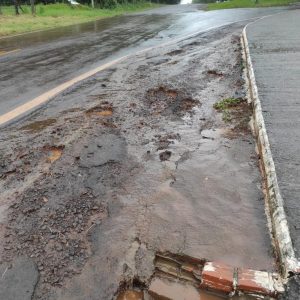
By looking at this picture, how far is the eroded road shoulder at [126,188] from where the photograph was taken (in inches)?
119

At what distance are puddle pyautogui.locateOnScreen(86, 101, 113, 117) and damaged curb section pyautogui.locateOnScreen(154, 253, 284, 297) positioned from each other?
343 centimetres

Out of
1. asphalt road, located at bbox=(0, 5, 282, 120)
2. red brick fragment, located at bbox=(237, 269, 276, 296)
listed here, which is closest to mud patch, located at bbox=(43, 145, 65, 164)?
asphalt road, located at bbox=(0, 5, 282, 120)

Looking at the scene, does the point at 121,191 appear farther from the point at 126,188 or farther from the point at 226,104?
the point at 226,104

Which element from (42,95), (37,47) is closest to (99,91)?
(42,95)

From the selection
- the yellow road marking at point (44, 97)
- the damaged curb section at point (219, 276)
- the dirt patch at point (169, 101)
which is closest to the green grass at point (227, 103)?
the dirt patch at point (169, 101)

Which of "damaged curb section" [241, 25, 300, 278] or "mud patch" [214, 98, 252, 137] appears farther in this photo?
"mud patch" [214, 98, 252, 137]

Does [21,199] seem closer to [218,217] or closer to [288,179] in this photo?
[218,217]

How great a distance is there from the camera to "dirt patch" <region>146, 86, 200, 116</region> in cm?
616

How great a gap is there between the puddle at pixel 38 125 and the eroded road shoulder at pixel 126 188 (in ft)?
0.05

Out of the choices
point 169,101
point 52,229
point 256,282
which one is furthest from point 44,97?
point 256,282

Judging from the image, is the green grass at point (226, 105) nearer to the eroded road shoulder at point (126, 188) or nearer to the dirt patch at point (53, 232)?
the eroded road shoulder at point (126, 188)

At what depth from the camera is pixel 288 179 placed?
390cm

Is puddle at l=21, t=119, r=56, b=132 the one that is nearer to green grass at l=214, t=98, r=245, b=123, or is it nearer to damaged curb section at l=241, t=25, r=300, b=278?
green grass at l=214, t=98, r=245, b=123

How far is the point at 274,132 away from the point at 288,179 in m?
1.24
